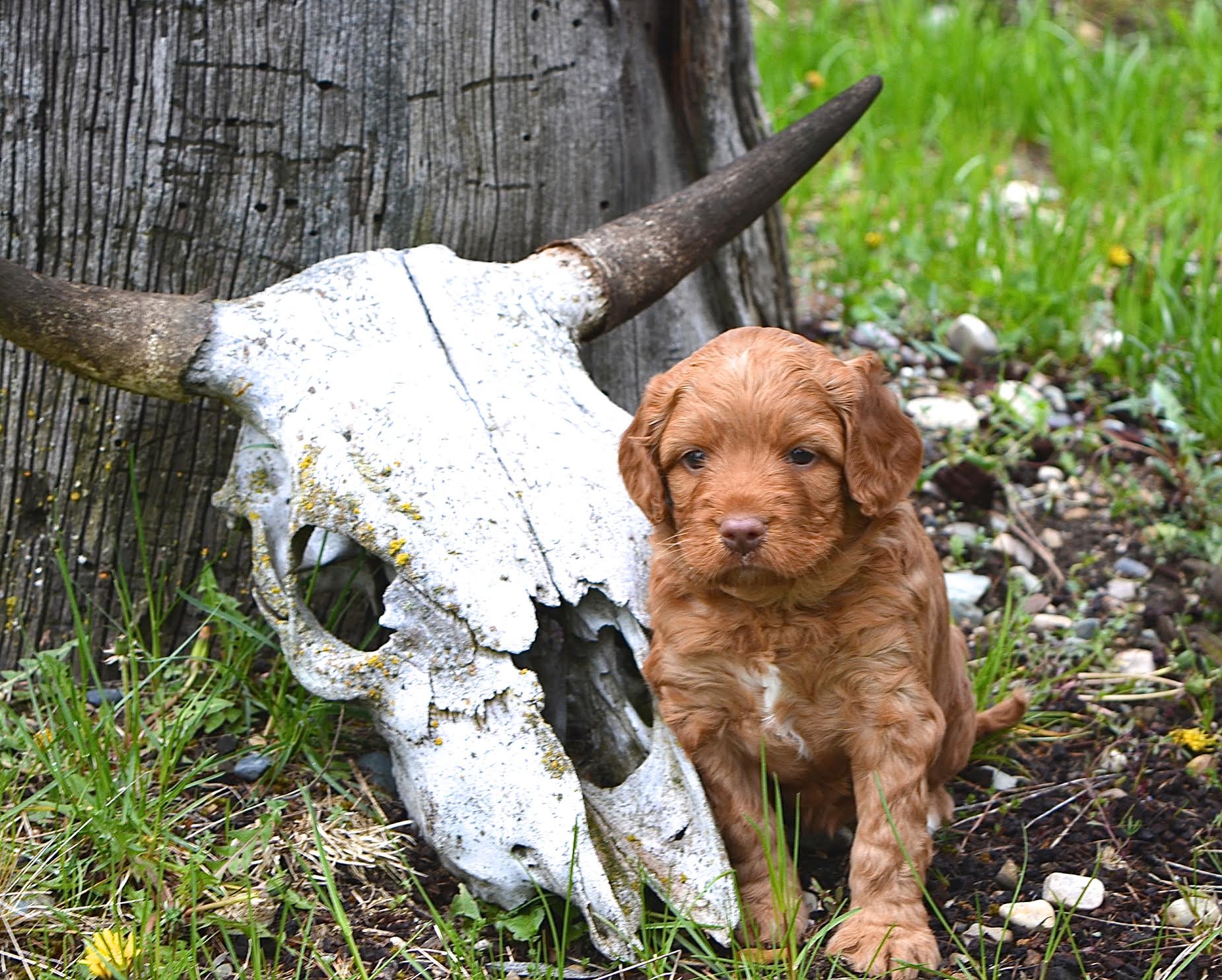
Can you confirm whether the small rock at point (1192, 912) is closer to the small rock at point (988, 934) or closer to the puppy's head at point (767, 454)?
the small rock at point (988, 934)

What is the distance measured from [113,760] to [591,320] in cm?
176

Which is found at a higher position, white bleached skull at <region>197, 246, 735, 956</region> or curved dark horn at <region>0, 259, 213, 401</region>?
curved dark horn at <region>0, 259, 213, 401</region>

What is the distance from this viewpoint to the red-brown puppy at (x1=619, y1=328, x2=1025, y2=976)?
3.07 m

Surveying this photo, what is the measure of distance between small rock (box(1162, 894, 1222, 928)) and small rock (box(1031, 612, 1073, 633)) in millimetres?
1408

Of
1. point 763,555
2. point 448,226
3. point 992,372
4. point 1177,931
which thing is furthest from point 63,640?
point 992,372

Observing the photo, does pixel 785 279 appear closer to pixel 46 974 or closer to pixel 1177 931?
pixel 1177 931

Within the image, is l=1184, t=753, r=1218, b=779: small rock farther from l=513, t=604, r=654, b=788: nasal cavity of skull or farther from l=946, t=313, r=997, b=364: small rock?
l=946, t=313, r=997, b=364: small rock

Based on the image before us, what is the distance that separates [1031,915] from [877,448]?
1238mm

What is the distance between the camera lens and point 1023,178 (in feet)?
25.2

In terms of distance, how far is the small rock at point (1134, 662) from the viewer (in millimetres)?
4570

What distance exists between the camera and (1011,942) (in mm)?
3328

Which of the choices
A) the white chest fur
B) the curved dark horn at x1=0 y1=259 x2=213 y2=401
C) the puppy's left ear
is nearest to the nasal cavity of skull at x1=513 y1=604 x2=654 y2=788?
the white chest fur

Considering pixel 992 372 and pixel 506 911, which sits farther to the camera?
pixel 992 372

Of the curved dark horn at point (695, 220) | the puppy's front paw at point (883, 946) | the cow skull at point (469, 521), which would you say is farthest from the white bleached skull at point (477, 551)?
the puppy's front paw at point (883, 946)
